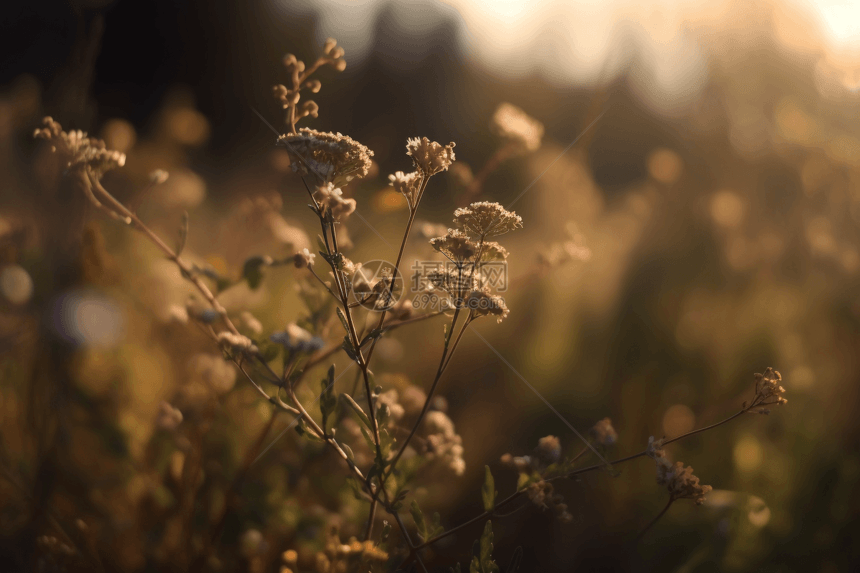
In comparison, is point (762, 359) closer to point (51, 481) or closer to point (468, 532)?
point (468, 532)

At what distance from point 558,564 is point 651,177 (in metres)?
0.68

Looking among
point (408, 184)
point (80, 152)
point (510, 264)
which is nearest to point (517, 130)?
point (510, 264)

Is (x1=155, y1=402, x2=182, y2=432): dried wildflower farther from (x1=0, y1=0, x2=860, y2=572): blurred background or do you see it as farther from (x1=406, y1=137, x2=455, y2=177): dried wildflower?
(x1=406, y1=137, x2=455, y2=177): dried wildflower

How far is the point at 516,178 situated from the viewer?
2.98ft

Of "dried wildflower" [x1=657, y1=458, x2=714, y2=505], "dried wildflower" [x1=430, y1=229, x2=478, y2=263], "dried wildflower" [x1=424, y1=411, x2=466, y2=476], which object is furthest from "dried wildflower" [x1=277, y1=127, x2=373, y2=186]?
"dried wildflower" [x1=657, y1=458, x2=714, y2=505]

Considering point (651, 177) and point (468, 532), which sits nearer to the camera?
point (468, 532)

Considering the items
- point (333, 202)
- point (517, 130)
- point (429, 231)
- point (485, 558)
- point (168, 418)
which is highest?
point (517, 130)

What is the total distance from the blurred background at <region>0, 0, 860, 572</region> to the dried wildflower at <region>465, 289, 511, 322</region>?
0.29 metres

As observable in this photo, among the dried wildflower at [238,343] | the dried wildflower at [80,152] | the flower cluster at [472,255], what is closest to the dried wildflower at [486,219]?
the flower cluster at [472,255]

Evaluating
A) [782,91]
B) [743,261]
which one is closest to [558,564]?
[743,261]

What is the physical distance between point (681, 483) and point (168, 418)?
574 millimetres

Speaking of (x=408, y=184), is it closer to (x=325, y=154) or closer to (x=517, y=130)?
(x=325, y=154)

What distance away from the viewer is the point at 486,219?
0.48 metres

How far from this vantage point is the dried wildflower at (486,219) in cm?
47
